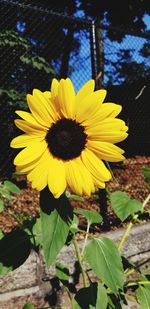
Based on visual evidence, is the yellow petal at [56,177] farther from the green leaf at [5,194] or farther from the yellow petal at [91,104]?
the green leaf at [5,194]

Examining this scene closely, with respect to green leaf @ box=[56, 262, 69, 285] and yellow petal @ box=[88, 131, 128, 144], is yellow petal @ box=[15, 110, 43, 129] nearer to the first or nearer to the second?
yellow petal @ box=[88, 131, 128, 144]

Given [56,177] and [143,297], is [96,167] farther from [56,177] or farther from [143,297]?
[143,297]

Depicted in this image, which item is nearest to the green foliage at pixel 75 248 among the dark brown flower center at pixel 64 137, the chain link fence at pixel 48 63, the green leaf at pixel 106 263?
the green leaf at pixel 106 263

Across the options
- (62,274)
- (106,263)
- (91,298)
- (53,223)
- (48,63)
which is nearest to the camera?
(53,223)

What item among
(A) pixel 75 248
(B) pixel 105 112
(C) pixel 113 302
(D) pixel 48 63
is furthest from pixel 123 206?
(D) pixel 48 63

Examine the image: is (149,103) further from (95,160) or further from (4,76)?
(95,160)

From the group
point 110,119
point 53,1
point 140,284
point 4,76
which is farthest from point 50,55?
point 53,1
